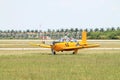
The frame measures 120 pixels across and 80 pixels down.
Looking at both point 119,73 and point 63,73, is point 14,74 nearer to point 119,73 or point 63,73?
point 63,73

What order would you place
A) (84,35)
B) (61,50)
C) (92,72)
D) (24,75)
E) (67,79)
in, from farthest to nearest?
(84,35) → (61,50) → (92,72) → (24,75) → (67,79)

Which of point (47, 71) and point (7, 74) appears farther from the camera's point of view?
point (47, 71)

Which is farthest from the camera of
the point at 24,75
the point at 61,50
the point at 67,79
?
the point at 61,50

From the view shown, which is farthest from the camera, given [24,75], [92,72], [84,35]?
[84,35]

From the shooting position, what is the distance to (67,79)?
642 inches

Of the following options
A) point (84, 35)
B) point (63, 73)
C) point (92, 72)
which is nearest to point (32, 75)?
point (63, 73)

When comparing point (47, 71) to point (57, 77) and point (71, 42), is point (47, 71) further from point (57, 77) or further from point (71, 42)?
point (71, 42)

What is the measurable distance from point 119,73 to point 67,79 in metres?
3.04

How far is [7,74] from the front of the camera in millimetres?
17922

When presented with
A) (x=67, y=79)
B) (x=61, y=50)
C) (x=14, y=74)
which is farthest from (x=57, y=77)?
(x=61, y=50)

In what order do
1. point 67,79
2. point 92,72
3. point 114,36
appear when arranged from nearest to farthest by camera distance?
point 67,79 → point 92,72 → point 114,36

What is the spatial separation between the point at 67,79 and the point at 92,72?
2.84m

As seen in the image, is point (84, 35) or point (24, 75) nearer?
point (24, 75)

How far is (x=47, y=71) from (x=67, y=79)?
10.2 ft
